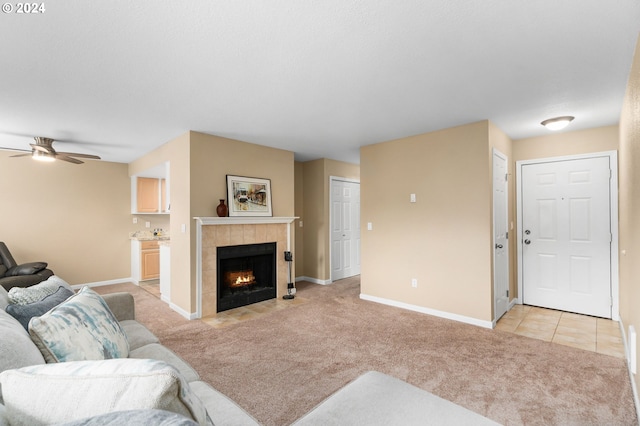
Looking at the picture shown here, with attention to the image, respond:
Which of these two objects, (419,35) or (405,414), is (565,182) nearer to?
(419,35)

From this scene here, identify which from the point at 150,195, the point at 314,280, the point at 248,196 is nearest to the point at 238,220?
the point at 248,196

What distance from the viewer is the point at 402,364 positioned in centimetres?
268

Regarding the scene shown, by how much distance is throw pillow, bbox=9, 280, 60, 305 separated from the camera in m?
1.81

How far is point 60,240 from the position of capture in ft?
18.1

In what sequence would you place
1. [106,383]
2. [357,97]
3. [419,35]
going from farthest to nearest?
1. [357,97]
2. [419,35]
3. [106,383]

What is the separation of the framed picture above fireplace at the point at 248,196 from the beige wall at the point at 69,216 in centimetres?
332

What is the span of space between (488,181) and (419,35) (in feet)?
7.44

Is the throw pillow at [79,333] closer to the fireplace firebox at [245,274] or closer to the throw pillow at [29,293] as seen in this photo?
the throw pillow at [29,293]

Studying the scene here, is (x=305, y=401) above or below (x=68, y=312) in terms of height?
below

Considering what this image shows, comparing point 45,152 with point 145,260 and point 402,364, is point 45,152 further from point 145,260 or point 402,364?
point 402,364

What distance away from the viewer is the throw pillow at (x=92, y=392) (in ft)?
2.60

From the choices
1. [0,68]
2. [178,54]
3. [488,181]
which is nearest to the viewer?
[178,54]

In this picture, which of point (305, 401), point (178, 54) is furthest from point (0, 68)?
point (305, 401)

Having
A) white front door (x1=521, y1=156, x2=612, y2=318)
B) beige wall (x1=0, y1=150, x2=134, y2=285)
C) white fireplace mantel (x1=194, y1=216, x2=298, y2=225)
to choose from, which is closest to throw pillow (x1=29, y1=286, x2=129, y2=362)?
white fireplace mantel (x1=194, y1=216, x2=298, y2=225)
